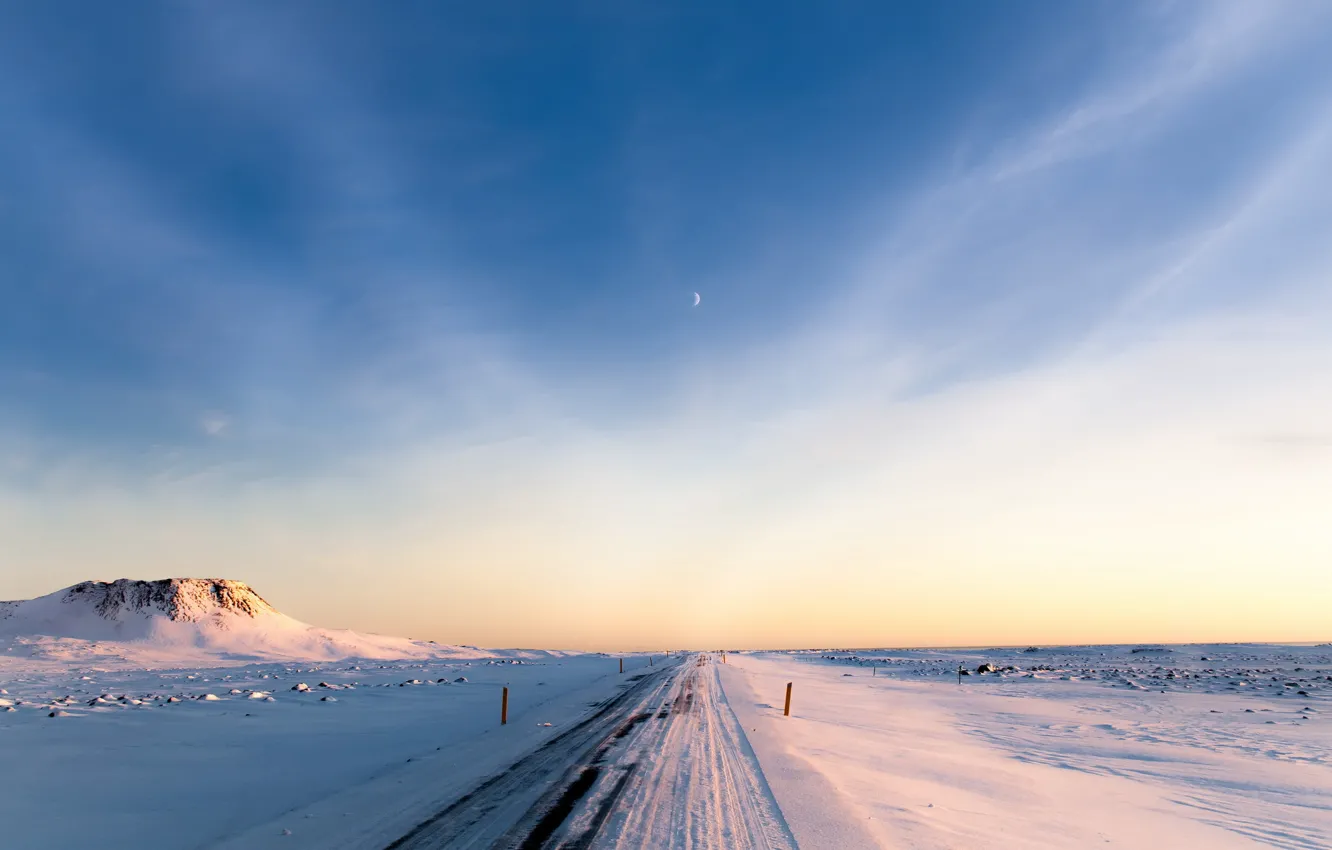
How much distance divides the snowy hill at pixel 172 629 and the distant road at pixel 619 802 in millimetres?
67902

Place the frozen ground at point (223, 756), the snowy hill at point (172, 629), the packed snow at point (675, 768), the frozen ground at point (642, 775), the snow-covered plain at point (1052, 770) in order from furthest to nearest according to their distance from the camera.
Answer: the snowy hill at point (172, 629) → the snow-covered plain at point (1052, 770) → the frozen ground at point (223, 756) → the packed snow at point (675, 768) → the frozen ground at point (642, 775)

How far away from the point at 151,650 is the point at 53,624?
67.1ft

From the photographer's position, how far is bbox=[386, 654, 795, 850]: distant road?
8.63 m

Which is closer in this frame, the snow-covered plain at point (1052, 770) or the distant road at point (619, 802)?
the distant road at point (619, 802)

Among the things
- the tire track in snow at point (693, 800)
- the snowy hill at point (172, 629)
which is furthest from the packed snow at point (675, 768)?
the snowy hill at point (172, 629)

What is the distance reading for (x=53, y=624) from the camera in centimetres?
7962

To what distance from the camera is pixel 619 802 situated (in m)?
10.5

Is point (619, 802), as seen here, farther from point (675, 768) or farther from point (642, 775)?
point (675, 768)

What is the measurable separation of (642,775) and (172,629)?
89805 millimetres

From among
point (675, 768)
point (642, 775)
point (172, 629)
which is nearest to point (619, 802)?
point (642, 775)

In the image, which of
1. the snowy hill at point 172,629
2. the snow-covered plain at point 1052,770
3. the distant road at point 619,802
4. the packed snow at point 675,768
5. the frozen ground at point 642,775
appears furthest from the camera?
the snowy hill at point 172,629

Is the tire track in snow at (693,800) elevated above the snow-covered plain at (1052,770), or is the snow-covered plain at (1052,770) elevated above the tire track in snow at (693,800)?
the tire track in snow at (693,800)

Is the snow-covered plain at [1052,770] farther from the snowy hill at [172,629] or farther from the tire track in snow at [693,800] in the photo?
the snowy hill at [172,629]

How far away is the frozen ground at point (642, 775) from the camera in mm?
9586
